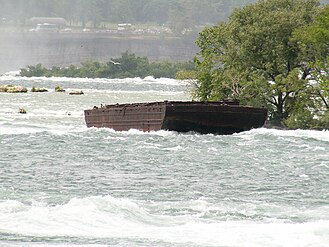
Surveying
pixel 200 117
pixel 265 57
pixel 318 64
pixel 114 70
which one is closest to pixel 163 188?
pixel 200 117

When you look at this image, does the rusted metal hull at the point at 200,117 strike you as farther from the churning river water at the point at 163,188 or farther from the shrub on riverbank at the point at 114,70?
the shrub on riverbank at the point at 114,70

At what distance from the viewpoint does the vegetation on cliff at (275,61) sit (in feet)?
173

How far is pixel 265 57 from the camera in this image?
55906mm

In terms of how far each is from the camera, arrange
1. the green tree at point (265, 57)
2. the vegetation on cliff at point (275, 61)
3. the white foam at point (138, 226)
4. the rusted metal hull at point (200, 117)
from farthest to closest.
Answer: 1. the green tree at point (265, 57)
2. the vegetation on cliff at point (275, 61)
3. the rusted metal hull at point (200, 117)
4. the white foam at point (138, 226)

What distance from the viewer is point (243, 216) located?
85.7 ft

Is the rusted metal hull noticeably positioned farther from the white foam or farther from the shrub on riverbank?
the shrub on riverbank

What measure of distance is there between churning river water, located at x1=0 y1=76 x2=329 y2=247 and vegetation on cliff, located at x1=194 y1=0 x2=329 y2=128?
3431 millimetres

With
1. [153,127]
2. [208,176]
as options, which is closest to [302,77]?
[153,127]

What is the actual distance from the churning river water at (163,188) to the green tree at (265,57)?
499 cm

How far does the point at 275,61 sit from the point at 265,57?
572mm

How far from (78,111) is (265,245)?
175 ft

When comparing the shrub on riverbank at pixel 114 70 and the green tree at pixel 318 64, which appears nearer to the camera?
the green tree at pixel 318 64

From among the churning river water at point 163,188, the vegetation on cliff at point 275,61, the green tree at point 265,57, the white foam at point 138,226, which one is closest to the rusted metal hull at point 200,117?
the churning river water at point 163,188

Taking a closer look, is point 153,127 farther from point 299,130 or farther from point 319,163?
Result: point 319,163
